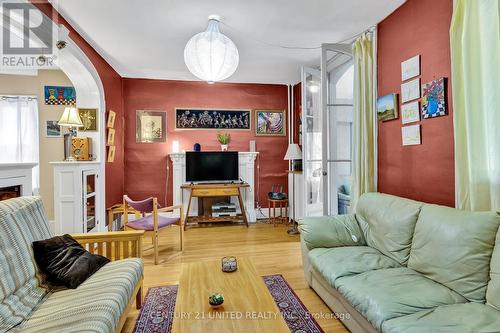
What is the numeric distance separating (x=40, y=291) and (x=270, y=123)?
4.46 metres

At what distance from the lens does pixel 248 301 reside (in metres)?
1.63

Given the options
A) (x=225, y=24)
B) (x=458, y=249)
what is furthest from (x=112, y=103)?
(x=458, y=249)

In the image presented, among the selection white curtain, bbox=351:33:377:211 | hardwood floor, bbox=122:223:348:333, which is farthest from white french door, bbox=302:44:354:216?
hardwood floor, bbox=122:223:348:333

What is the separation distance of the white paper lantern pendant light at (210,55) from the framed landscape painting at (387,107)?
1.64 m

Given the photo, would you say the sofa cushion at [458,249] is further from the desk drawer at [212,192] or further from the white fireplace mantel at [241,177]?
the white fireplace mantel at [241,177]

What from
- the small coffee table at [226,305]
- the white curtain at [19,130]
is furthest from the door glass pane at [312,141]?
the white curtain at [19,130]

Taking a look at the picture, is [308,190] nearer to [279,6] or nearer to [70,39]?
[279,6]

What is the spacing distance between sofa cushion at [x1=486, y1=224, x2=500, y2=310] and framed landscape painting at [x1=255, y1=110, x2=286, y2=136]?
4.21 metres

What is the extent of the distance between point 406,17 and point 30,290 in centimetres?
367

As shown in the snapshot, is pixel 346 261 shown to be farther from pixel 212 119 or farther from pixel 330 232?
pixel 212 119

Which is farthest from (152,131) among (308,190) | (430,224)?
(430,224)

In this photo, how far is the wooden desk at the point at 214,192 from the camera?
15.5 feet

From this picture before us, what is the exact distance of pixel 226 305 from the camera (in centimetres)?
160

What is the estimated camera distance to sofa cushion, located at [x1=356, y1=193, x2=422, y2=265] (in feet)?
6.80
